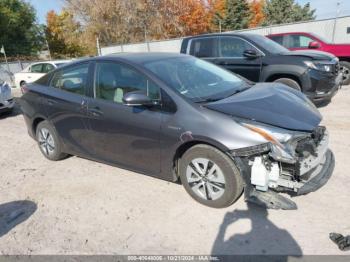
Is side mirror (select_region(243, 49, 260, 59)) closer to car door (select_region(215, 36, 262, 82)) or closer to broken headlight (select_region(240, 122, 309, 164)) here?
car door (select_region(215, 36, 262, 82))

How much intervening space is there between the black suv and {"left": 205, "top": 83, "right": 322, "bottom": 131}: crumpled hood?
2.97 meters

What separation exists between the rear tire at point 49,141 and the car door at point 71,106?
6.3 inches

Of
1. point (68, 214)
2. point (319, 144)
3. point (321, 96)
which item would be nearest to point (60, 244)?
point (68, 214)

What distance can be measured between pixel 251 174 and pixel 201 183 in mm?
588

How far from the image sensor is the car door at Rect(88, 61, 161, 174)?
3.57 meters

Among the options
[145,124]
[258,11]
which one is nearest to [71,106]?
[145,124]

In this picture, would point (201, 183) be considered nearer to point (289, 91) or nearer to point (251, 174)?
point (251, 174)

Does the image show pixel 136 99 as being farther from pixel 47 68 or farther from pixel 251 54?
pixel 47 68

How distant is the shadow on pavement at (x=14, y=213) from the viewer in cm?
346

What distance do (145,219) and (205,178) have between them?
77 cm

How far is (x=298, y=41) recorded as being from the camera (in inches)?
412

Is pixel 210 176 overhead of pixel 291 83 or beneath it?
beneath

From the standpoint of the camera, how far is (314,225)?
9.85 feet

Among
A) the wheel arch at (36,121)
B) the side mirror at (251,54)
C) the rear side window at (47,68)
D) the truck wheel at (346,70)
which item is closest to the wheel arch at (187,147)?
the wheel arch at (36,121)
